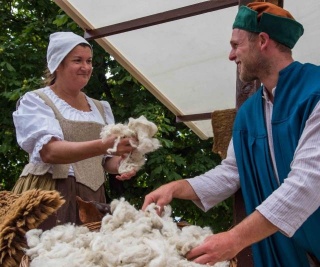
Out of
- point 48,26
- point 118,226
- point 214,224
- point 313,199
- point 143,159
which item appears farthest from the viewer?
point 48,26

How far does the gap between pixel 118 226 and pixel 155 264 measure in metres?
0.31

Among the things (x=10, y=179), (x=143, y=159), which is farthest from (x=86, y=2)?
(x=10, y=179)

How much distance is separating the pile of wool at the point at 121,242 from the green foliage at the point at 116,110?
3.59 meters

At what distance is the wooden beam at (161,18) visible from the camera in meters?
3.13

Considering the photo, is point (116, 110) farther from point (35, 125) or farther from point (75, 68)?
Result: point (35, 125)

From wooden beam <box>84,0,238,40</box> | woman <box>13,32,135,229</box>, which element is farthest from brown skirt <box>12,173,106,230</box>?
wooden beam <box>84,0,238,40</box>

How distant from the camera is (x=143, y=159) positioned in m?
2.29

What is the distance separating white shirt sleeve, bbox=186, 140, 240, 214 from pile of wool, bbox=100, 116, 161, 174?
22cm

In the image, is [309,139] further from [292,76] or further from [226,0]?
[226,0]

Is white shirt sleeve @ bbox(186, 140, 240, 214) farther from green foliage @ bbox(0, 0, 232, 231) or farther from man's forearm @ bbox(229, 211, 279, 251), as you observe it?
green foliage @ bbox(0, 0, 232, 231)

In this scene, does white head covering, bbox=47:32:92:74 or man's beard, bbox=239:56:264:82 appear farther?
white head covering, bbox=47:32:92:74

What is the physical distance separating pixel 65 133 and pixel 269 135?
0.90 m

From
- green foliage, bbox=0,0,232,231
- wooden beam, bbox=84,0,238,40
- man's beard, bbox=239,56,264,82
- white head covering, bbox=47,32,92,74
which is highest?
wooden beam, bbox=84,0,238,40

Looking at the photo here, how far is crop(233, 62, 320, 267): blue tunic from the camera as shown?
2002 mm
